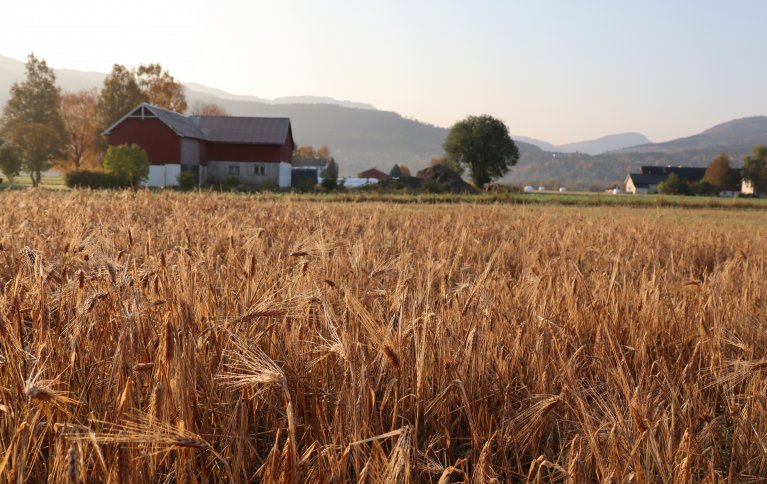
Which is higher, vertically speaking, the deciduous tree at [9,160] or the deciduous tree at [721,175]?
the deciduous tree at [721,175]

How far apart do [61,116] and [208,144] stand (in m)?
22.1

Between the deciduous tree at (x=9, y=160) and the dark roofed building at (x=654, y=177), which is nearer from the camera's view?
the deciduous tree at (x=9, y=160)

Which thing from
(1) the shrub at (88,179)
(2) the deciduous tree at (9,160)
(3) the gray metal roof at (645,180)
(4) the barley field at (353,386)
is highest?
(3) the gray metal roof at (645,180)

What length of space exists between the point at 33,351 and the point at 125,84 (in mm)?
69627

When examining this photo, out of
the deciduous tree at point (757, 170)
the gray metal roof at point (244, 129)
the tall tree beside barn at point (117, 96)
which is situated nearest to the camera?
the gray metal roof at point (244, 129)

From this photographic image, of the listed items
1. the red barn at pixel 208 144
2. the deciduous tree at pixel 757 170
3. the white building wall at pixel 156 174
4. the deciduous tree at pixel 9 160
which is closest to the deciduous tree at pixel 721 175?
the deciduous tree at pixel 757 170

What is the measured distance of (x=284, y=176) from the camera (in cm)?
5606

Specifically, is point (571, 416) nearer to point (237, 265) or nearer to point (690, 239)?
point (237, 265)

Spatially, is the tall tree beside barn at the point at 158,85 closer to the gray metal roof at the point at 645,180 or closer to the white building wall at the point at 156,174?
the white building wall at the point at 156,174

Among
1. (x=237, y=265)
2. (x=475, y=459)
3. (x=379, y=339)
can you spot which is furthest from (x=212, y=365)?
(x=237, y=265)

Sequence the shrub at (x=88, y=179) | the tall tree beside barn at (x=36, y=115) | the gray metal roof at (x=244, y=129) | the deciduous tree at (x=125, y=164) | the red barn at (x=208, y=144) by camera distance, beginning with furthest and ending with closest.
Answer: the tall tree beside barn at (x=36, y=115), the gray metal roof at (x=244, y=129), the red barn at (x=208, y=144), the deciduous tree at (x=125, y=164), the shrub at (x=88, y=179)

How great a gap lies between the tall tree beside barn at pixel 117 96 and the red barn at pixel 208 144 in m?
12.1

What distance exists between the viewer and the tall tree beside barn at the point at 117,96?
65.2 metres

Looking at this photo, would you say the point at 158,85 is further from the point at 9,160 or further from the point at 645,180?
the point at 645,180
